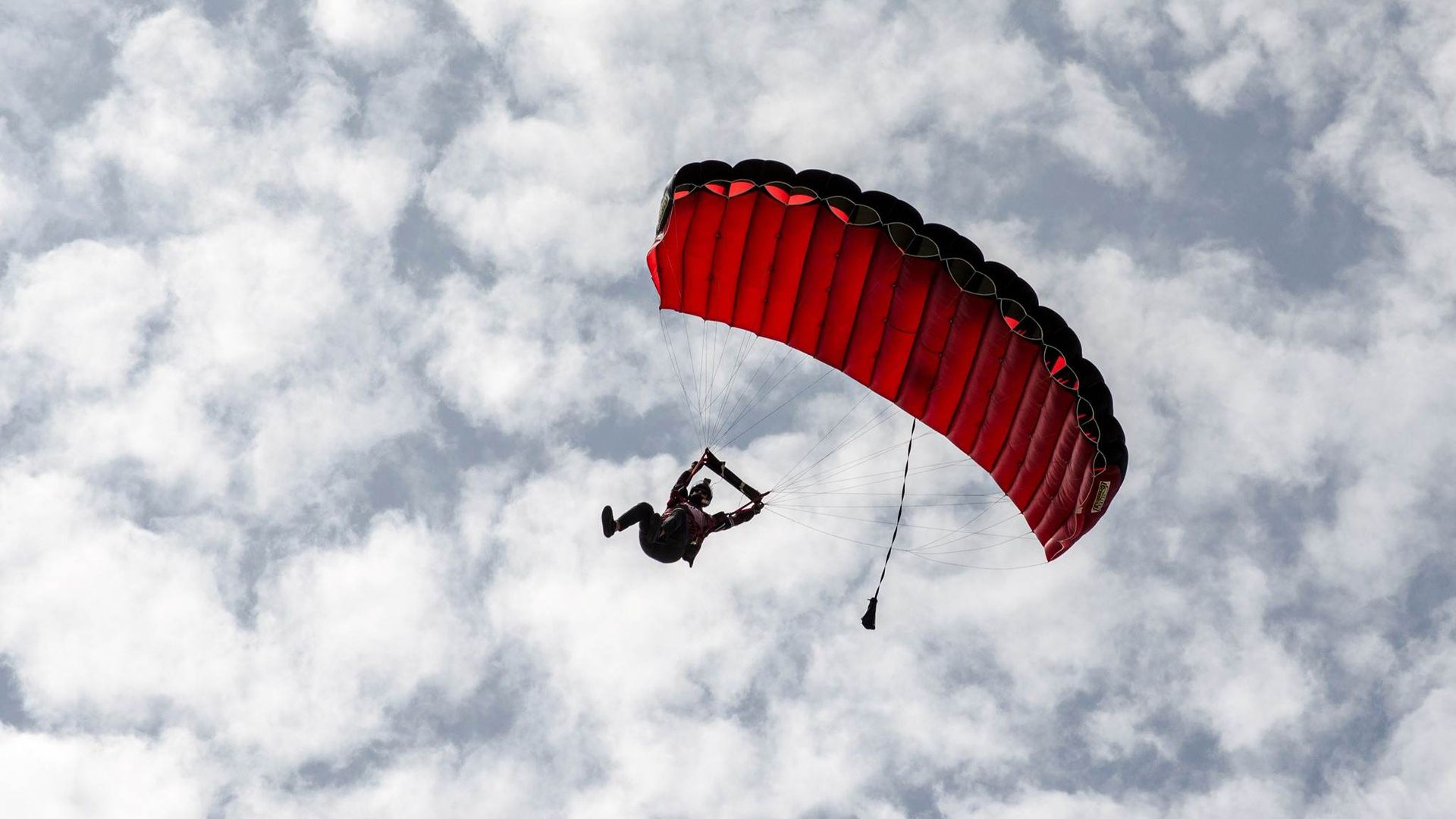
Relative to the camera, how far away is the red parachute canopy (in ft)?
54.5

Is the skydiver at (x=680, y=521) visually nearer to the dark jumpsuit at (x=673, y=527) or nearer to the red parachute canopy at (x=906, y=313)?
the dark jumpsuit at (x=673, y=527)

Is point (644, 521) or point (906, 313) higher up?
point (906, 313)

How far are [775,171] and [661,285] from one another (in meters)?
2.88

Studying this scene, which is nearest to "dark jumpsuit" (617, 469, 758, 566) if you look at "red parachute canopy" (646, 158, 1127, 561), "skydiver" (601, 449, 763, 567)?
"skydiver" (601, 449, 763, 567)

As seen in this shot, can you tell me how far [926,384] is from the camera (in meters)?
18.2

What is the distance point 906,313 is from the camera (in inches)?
696

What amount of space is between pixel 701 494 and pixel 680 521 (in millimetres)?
878

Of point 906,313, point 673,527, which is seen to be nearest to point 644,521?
point 673,527

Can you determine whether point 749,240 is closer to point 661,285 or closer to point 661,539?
point 661,285

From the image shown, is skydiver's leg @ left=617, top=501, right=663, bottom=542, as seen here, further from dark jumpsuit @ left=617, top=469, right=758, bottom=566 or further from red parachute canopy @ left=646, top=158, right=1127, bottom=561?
red parachute canopy @ left=646, top=158, right=1127, bottom=561

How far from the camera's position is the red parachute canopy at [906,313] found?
54.5 ft

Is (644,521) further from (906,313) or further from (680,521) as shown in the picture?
(906,313)

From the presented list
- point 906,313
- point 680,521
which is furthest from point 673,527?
point 906,313

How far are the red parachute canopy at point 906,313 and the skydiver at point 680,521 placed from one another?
7.96 ft
